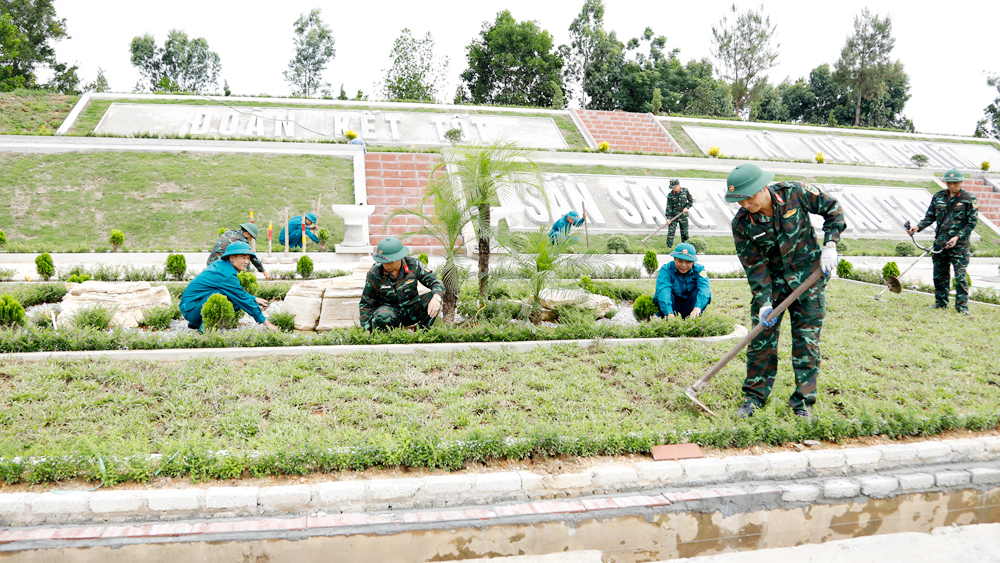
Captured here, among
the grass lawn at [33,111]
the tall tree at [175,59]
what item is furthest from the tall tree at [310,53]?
the grass lawn at [33,111]

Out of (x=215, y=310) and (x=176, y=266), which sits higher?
(x=176, y=266)

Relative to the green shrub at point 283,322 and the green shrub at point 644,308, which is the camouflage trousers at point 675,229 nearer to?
the green shrub at point 644,308

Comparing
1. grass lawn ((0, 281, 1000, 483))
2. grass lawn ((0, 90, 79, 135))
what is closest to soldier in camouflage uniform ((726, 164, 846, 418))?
grass lawn ((0, 281, 1000, 483))

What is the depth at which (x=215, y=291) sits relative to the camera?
6.38 meters

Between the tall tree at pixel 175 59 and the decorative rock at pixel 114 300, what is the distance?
46889mm

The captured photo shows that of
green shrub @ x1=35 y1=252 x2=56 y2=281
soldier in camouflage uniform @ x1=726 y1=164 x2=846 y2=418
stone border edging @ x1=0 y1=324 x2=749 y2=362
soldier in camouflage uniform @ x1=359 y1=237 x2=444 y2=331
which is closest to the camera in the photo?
soldier in camouflage uniform @ x1=726 y1=164 x2=846 y2=418

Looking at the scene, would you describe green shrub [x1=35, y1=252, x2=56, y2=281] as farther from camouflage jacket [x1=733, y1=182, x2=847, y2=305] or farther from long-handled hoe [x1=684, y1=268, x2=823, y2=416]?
camouflage jacket [x1=733, y1=182, x2=847, y2=305]

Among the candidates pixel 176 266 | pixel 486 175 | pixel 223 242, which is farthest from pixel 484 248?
pixel 176 266

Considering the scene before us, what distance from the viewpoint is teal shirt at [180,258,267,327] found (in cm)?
638

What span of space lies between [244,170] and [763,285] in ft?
50.0

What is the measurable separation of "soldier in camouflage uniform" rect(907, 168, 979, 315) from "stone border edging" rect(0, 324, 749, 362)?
418 centimetres

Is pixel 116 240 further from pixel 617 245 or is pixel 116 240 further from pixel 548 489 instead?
pixel 548 489

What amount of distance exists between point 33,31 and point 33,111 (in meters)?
20.4

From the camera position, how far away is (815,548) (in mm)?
3225
